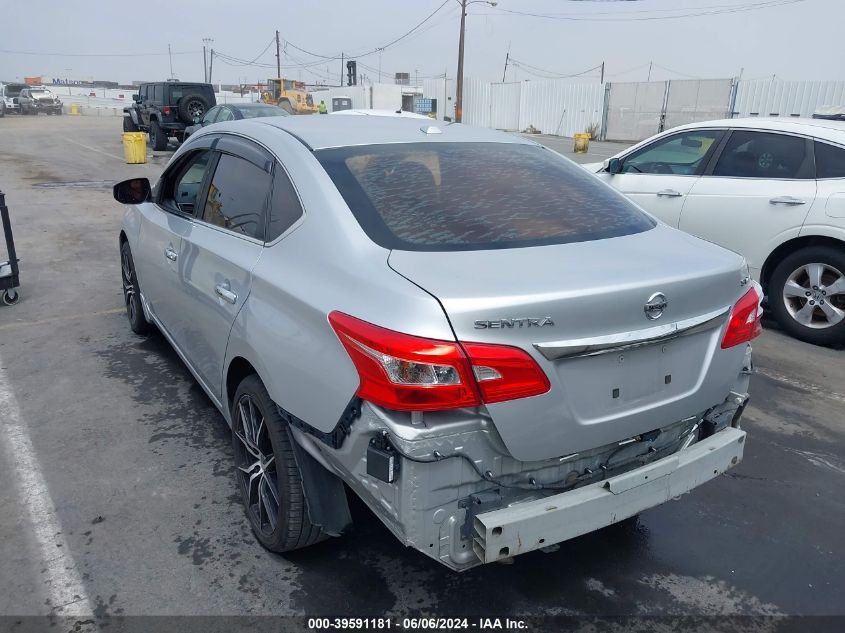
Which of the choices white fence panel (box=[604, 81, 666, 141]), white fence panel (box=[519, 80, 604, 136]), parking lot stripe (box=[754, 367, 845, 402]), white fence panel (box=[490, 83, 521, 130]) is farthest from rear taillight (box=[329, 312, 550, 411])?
white fence panel (box=[490, 83, 521, 130])

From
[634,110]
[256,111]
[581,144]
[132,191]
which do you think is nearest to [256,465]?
[132,191]

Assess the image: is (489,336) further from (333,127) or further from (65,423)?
(65,423)

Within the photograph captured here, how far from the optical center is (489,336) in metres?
1.93

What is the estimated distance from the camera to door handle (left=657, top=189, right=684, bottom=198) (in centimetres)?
603

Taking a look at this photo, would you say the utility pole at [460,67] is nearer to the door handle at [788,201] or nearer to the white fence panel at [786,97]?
the white fence panel at [786,97]

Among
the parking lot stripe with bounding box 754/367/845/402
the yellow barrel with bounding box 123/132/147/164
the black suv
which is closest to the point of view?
the parking lot stripe with bounding box 754/367/845/402

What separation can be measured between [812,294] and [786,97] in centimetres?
2969

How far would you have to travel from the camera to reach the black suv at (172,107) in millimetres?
21328

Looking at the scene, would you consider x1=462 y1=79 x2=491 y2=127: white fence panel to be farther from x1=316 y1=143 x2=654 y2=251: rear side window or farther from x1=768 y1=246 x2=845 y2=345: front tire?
x1=316 y1=143 x2=654 y2=251: rear side window

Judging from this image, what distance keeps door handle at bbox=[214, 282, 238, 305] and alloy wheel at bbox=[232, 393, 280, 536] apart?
0.40m

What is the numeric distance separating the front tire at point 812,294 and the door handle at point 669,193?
105cm

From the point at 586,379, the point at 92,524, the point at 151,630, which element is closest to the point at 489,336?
the point at 586,379

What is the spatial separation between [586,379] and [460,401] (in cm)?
44

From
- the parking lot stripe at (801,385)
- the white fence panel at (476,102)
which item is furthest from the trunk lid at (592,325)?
the white fence panel at (476,102)
